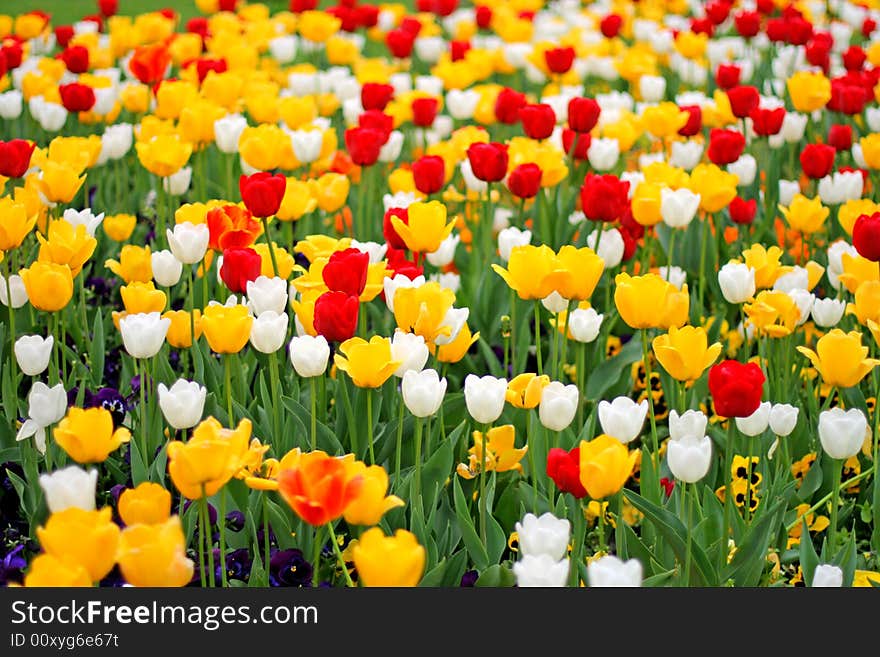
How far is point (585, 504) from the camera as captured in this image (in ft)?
9.51

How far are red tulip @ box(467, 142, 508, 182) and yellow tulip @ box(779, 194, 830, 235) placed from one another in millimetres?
903

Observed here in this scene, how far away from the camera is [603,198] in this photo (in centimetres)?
345

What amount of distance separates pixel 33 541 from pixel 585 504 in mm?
1265

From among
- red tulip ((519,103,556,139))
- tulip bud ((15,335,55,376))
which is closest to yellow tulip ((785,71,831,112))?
red tulip ((519,103,556,139))

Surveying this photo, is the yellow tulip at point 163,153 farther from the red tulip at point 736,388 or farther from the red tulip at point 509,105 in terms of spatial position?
the red tulip at point 736,388

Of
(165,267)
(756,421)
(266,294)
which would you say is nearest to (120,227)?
(165,267)

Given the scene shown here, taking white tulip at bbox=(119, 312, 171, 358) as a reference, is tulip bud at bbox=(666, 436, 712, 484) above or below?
below

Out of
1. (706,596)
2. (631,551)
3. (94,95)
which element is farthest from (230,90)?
(706,596)

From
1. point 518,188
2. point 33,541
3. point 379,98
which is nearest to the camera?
point 33,541

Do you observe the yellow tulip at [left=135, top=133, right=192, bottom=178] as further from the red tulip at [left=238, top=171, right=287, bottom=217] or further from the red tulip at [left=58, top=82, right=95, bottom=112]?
the red tulip at [left=58, top=82, right=95, bottom=112]

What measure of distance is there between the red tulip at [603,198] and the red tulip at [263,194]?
0.87 m

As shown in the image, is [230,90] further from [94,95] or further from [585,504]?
[585,504]

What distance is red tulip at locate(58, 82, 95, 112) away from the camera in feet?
15.4

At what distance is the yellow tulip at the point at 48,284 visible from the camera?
110 inches
